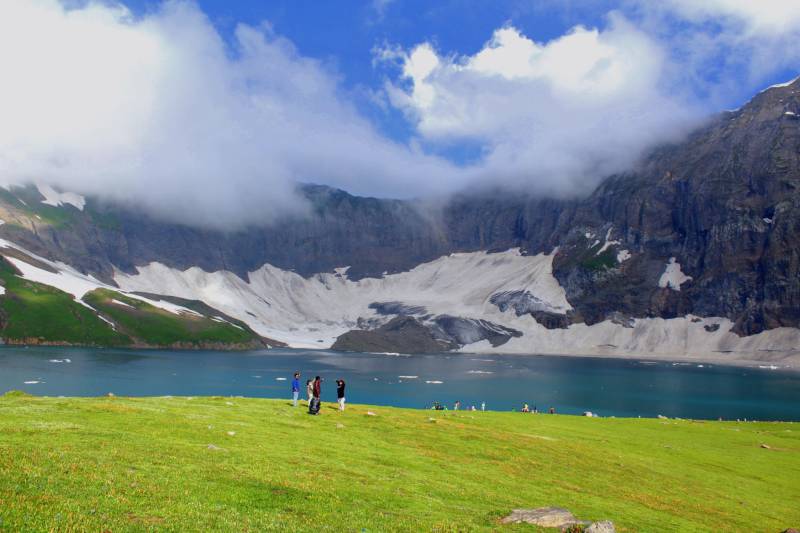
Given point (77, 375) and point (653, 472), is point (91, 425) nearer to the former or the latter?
point (653, 472)

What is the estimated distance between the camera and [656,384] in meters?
171

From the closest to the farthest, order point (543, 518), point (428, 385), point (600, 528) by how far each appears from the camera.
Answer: point (600, 528)
point (543, 518)
point (428, 385)

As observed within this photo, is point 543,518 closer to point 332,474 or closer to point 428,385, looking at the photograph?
point 332,474

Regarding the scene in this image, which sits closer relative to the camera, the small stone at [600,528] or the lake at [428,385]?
the small stone at [600,528]

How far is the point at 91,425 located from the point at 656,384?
561 ft

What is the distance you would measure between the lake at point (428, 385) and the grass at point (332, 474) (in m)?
74.4

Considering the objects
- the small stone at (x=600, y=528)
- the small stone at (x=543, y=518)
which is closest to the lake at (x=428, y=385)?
the small stone at (x=543, y=518)

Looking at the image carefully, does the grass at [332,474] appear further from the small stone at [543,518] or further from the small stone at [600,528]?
the small stone at [600,528]

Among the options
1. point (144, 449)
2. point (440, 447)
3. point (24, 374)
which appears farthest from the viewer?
point (24, 374)

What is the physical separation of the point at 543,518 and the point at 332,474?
8.36 metres

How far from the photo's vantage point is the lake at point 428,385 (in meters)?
118

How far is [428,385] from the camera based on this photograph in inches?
6009

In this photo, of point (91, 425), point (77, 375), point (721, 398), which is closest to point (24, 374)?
point (77, 375)

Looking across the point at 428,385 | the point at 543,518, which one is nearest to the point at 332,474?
the point at 543,518
